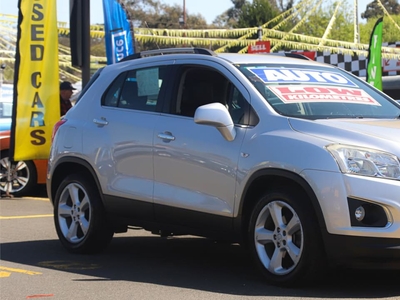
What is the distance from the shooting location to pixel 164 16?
6881 centimetres

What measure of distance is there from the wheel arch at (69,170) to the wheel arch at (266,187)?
170 cm

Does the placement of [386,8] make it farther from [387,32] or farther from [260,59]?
[260,59]

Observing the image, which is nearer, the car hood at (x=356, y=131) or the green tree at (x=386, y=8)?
the car hood at (x=356, y=131)

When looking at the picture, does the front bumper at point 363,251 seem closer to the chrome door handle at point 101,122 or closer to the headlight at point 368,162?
the headlight at point 368,162

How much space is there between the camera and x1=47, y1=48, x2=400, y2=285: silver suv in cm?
534

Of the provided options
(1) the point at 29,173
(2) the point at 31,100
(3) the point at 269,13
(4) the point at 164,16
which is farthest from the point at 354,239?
(4) the point at 164,16

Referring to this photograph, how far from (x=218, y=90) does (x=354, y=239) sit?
1859 mm

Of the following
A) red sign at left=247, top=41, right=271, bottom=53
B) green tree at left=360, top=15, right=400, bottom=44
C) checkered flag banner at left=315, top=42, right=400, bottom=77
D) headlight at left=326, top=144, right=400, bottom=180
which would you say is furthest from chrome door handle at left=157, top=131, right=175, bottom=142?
green tree at left=360, top=15, right=400, bottom=44

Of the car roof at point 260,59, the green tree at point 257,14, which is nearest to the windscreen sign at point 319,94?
the car roof at point 260,59

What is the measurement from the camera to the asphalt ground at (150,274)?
18.7ft

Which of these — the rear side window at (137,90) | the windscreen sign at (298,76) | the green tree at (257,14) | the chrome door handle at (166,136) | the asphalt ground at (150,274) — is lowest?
the asphalt ground at (150,274)

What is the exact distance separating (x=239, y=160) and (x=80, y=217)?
2.14 m

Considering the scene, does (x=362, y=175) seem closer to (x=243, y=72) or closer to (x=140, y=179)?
(x=243, y=72)

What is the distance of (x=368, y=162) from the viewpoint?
5312mm
